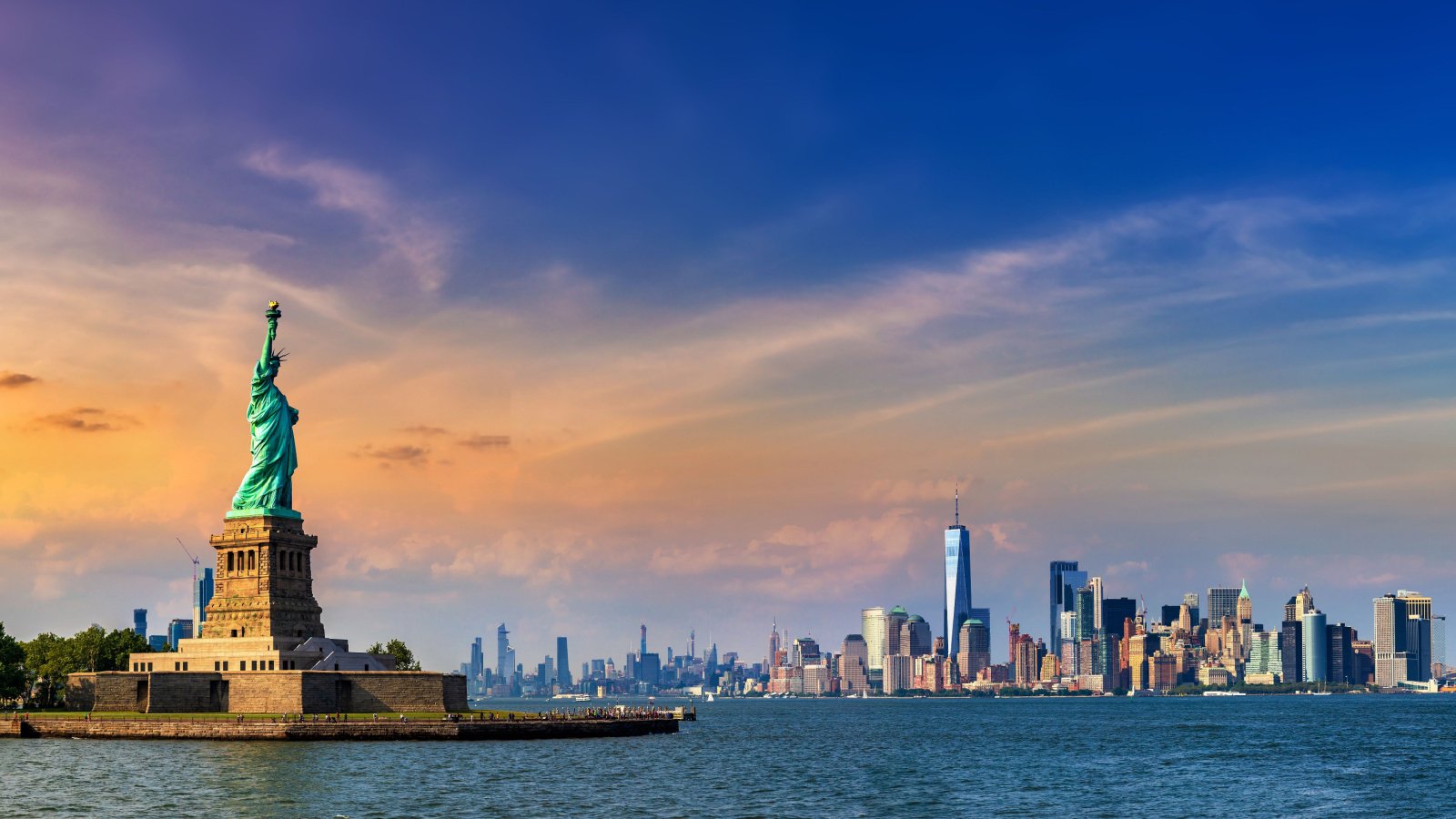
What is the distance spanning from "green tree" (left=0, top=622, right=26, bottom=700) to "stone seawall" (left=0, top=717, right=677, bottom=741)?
14245 mm

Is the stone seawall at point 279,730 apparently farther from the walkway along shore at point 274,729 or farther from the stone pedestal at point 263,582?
the stone pedestal at point 263,582

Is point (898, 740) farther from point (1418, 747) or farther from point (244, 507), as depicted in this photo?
point (244, 507)

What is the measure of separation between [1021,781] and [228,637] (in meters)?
75.5

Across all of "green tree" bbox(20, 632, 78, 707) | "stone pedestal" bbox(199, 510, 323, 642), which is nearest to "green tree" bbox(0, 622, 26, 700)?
"green tree" bbox(20, 632, 78, 707)

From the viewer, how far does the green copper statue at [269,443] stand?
509ft

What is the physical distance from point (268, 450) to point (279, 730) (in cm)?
3576

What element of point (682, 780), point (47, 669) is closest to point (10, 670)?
point (47, 669)

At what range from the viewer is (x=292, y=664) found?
14400 cm

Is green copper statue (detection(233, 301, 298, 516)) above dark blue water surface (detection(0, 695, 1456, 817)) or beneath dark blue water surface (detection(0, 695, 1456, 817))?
above

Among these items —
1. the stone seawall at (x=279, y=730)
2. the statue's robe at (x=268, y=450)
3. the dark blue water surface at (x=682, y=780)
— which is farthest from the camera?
the statue's robe at (x=268, y=450)

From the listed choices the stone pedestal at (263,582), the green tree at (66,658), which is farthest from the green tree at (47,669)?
the stone pedestal at (263,582)

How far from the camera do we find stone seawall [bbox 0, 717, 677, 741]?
129875 mm

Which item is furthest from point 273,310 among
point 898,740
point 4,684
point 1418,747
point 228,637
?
point 1418,747

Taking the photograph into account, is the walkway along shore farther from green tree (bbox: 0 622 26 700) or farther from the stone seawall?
green tree (bbox: 0 622 26 700)
